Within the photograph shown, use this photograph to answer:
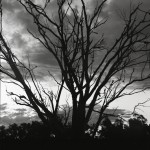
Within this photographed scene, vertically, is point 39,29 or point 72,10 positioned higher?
point 72,10

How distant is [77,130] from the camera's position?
7.31 meters

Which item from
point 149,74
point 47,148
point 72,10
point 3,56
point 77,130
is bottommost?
point 47,148

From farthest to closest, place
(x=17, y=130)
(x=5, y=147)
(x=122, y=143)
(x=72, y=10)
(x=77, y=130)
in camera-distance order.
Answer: (x=17, y=130) → (x=122, y=143) → (x=5, y=147) → (x=72, y=10) → (x=77, y=130)

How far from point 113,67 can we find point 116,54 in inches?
22.1

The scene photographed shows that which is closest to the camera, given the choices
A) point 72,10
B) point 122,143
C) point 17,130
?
point 72,10

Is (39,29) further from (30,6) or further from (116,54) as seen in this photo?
(116,54)

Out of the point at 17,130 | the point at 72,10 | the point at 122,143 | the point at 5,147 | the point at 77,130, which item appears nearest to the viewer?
the point at 77,130

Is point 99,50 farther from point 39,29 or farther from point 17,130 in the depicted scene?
point 17,130

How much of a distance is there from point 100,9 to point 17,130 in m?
39.8

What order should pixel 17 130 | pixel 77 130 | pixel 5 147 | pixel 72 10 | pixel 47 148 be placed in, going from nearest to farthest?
pixel 77 130 → pixel 72 10 → pixel 47 148 → pixel 5 147 → pixel 17 130

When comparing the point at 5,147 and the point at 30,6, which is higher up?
the point at 30,6

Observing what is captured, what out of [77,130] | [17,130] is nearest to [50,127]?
A: [77,130]

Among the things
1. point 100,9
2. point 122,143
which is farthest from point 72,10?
point 122,143

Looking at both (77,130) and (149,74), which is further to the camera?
(149,74)
